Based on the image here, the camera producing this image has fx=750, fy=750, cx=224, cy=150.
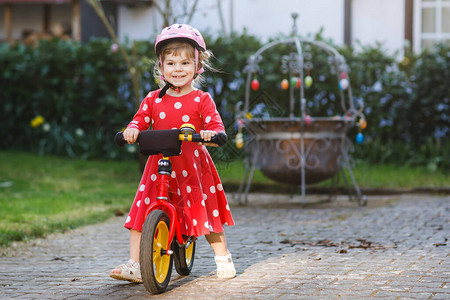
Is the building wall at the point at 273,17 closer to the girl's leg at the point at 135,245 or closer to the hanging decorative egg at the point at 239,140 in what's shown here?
the hanging decorative egg at the point at 239,140

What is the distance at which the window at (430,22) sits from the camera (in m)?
13.4

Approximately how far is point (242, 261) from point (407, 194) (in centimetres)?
448

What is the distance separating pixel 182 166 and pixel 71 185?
18.1ft

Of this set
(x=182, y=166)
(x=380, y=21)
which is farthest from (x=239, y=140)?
(x=380, y=21)

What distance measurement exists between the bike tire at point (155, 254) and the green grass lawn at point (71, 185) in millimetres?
724

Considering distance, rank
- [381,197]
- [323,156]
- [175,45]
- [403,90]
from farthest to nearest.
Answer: [403,90] < [381,197] < [323,156] < [175,45]

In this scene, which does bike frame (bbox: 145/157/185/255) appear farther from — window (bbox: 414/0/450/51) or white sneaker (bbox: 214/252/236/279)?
window (bbox: 414/0/450/51)

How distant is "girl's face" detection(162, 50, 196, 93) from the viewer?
4.14 metres

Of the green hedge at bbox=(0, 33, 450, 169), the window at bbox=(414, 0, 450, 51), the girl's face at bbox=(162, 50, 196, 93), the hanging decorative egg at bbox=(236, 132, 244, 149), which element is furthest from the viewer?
the window at bbox=(414, 0, 450, 51)

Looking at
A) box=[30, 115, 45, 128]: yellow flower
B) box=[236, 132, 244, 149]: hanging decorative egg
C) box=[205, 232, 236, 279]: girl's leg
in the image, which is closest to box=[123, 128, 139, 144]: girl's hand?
box=[205, 232, 236, 279]: girl's leg

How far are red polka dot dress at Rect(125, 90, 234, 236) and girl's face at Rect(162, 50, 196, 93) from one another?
3.6 inches

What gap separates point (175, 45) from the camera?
415 cm

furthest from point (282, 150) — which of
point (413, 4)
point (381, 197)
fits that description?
point (413, 4)

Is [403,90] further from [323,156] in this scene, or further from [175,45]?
[175,45]
